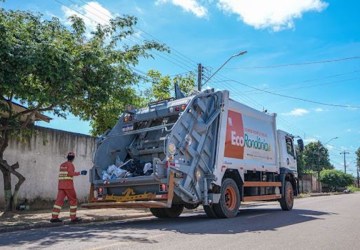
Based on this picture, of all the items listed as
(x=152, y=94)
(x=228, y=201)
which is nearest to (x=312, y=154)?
(x=152, y=94)

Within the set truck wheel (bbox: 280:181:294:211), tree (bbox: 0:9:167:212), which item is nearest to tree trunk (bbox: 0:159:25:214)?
tree (bbox: 0:9:167:212)

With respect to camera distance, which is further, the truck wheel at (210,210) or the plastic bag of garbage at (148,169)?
the truck wheel at (210,210)

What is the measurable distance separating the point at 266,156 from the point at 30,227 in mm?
7643

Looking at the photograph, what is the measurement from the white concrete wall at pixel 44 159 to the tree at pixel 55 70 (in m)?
0.87

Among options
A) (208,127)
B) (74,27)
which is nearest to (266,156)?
(208,127)

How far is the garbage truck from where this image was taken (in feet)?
33.9

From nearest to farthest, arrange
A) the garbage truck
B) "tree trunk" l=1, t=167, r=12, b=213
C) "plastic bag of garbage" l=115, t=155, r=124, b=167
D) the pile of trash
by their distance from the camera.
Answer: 1. the garbage truck
2. the pile of trash
3. "plastic bag of garbage" l=115, t=155, r=124, b=167
4. "tree trunk" l=1, t=167, r=12, b=213

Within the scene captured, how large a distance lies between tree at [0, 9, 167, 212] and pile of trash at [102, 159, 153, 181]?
101 inches

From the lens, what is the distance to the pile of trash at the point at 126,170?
35.6ft

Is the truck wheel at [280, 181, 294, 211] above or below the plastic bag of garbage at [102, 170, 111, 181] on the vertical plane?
below

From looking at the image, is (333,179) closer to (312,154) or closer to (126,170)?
Answer: (312,154)

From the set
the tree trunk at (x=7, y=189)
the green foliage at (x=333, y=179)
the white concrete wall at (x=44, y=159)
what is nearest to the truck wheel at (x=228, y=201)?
the tree trunk at (x=7, y=189)

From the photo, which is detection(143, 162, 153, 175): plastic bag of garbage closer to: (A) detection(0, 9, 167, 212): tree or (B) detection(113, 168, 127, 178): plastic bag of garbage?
(B) detection(113, 168, 127, 178): plastic bag of garbage

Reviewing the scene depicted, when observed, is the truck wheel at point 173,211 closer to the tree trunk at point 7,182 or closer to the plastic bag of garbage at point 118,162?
the plastic bag of garbage at point 118,162
